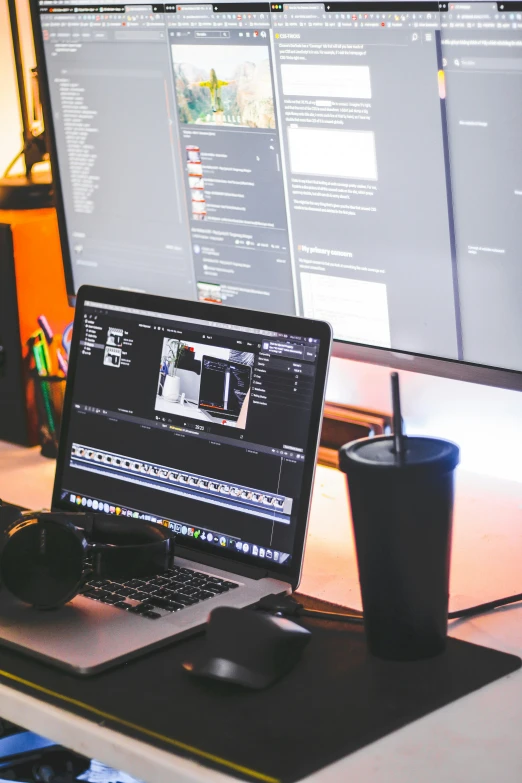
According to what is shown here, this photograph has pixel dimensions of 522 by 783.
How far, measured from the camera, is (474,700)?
2.88 feet

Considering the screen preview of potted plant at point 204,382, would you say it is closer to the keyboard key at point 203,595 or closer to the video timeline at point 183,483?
the video timeline at point 183,483

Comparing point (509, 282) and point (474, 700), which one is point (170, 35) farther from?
point (474, 700)

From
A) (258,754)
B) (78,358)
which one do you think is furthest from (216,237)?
(258,754)

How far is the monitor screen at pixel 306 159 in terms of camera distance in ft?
3.76

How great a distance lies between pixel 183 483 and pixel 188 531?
0.05m

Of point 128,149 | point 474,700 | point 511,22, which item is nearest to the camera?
point 474,700

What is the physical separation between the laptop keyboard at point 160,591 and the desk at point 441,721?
11cm

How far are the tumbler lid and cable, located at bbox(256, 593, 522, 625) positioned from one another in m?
0.18

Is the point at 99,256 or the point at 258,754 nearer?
the point at 258,754

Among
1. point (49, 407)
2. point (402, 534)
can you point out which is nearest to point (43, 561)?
point (402, 534)

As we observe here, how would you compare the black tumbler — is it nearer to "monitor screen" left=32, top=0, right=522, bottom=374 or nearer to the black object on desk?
the black object on desk

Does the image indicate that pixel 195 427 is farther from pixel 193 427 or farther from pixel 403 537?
pixel 403 537

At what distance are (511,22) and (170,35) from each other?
0.49m

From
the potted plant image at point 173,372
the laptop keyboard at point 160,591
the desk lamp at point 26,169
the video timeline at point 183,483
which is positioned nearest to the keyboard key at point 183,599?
the laptop keyboard at point 160,591
